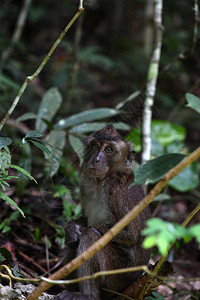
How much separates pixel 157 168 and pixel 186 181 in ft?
12.4

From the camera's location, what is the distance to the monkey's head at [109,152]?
4699 mm

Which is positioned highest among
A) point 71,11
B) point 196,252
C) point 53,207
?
point 71,11

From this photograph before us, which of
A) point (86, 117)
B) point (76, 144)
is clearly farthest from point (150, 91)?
point (76, 144)

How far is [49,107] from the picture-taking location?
21.5 feet

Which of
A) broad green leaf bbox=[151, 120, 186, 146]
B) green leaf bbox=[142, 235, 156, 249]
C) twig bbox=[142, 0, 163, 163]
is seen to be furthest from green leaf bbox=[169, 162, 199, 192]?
green leaf bbox=[142, 235, 156, 249]

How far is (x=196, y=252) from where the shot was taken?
647 centimetres

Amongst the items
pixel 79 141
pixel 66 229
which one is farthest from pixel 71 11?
pixel 66 229

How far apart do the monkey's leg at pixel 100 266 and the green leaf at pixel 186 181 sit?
281 cm

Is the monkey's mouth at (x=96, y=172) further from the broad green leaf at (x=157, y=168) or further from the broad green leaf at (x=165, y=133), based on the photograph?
the broad green leaf at (x=165, y=133)

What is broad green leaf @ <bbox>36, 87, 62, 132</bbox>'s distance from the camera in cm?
635

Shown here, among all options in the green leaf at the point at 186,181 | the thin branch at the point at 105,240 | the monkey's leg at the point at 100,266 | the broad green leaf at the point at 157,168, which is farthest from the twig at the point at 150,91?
the thin branch at the point at 105,240

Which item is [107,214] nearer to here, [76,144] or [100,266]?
[100,266]

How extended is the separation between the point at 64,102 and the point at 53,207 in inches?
129

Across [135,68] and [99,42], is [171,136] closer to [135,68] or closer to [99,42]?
[135,68]
